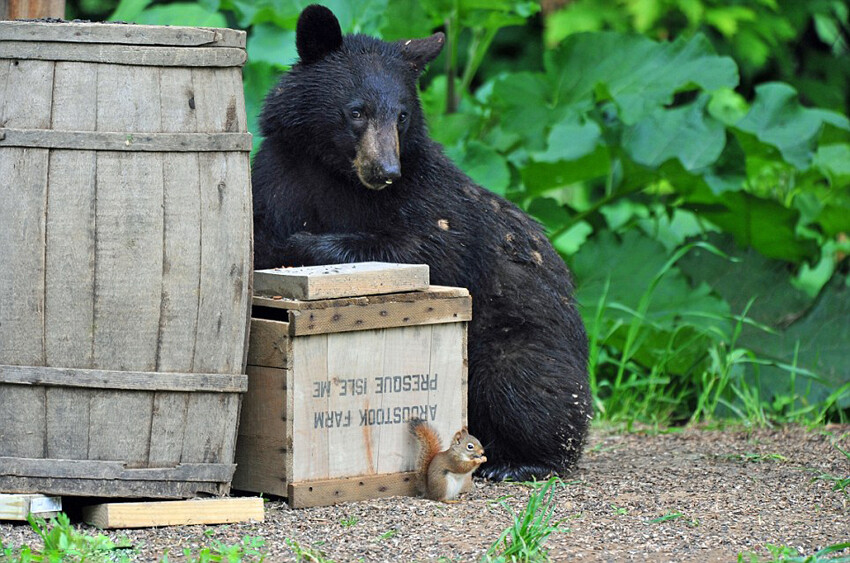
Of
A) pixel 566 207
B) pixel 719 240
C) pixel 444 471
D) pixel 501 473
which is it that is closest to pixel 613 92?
pixel 566 207

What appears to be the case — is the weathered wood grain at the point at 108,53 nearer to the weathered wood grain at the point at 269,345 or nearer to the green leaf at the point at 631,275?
the weathered wood grain at the point at 269,345

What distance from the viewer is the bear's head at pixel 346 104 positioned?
4246 millimetres

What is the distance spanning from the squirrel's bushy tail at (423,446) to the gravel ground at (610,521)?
111mm

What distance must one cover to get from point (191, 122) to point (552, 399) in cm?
181

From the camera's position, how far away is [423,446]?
3723mm

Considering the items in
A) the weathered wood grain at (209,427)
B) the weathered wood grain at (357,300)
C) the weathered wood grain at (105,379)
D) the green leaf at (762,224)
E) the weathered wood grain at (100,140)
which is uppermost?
the weathered wood grain at (100,140)

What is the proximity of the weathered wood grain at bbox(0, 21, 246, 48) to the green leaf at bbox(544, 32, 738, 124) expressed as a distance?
11.6 feet

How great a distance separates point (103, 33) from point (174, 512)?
1372 mm

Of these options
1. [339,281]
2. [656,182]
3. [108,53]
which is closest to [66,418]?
[339,281]

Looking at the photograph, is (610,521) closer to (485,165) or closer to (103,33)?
(103,33)

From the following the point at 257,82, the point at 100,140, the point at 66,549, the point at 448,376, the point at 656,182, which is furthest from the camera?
the point at 656,182

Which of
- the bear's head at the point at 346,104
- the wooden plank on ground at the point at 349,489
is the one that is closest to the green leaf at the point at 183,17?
the bear's head at the point at 346,104

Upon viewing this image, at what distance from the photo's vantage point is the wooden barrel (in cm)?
316

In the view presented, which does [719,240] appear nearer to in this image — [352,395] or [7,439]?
[352,395]
